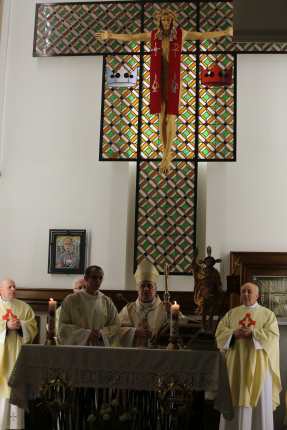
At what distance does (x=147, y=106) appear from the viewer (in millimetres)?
10062

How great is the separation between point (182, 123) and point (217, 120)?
0.52 meters

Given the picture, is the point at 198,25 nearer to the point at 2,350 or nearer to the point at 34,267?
the point at 34,267

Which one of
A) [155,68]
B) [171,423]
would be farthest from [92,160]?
[171,423]

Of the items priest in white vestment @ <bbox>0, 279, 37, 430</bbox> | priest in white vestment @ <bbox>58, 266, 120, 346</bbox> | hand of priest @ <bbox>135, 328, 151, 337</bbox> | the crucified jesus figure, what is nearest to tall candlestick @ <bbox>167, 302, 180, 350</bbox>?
hand of priest @ <bbox>135, 328, 151, 337</bbox>

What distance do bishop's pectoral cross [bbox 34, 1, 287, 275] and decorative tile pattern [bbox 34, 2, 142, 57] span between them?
15 millimetres

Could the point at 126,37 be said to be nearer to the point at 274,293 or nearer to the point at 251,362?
the point at 274,293

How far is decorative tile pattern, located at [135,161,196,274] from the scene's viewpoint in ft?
31.5

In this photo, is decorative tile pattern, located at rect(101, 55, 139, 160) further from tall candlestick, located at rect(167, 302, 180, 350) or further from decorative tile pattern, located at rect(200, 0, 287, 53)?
tall candlestick, located at rect(167, 302, 180, 350)

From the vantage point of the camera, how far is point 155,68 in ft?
31.7

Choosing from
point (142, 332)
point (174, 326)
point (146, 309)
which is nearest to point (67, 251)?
point (146, 309)

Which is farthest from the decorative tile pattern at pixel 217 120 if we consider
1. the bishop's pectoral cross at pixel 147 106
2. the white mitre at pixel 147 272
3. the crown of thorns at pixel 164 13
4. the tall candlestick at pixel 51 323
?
the tall candlestick at pixel 51 323

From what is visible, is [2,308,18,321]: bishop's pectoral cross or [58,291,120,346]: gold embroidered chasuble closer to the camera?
[58,291,120,346]: gold embroidered chasuble

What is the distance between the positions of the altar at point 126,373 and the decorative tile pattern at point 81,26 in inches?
223

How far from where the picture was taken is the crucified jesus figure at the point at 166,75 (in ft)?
31.5
